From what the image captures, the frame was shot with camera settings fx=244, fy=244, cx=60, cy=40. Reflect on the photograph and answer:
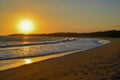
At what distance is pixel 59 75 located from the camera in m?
8.95

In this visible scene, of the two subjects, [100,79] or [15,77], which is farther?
[15,77]

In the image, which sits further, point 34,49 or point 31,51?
point 34,49

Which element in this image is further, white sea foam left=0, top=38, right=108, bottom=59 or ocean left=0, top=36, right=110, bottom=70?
white sea foam left=0, top=38, right=108, bottom=59

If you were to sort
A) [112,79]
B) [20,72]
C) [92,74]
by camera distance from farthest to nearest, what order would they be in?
[20,72] < [92,74] < [112,79]

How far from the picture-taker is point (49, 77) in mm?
8766

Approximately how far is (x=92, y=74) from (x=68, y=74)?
0.92 meters

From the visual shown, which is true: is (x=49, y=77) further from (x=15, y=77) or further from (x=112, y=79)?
(x=112, y=79)

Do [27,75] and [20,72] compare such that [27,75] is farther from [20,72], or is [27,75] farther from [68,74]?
[68,74]

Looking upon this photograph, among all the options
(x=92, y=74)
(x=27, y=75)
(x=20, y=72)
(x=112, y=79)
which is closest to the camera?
(x=112, y=79)

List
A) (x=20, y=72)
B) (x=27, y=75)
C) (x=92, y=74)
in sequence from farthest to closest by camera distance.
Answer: (x=20, y=72) → (x=27, y=75) → (x=92, y=74)

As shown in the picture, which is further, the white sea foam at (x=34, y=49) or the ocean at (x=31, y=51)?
the white sea foam at (x=34, y=49)

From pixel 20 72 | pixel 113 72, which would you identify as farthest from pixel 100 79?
pixel 20 72

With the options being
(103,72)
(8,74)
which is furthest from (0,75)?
(103,72)

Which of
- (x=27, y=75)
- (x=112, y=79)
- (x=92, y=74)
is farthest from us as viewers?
(x=27, y=75)
